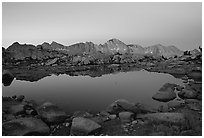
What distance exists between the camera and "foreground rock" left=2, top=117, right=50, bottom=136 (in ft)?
29.3

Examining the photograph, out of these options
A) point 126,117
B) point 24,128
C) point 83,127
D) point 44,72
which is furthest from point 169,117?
point 44,72

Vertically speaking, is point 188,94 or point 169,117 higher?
point 169,117

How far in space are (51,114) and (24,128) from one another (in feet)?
7.00

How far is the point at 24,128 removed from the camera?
30.1 feet

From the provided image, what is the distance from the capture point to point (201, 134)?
8953 millimetres

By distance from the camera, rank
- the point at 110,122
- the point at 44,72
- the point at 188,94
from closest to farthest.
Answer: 1. the point at 110,122
2. the point at 188,94
3. the point at 44,72

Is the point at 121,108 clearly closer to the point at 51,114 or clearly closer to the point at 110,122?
the point at 110,122

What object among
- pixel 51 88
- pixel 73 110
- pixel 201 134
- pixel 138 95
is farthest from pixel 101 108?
pixel 51 88

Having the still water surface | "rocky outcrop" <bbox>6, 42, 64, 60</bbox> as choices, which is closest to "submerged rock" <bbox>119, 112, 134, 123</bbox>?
the still water surface

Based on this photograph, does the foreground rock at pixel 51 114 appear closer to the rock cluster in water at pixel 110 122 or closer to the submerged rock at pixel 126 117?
the rock cluster in water at pixel 110 122

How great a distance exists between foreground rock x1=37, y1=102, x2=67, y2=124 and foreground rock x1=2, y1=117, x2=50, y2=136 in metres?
1.04

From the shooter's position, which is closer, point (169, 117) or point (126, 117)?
point (169, 117)

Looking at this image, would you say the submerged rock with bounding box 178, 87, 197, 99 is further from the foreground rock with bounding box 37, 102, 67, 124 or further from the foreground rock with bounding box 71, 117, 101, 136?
the foreground rock with bounding box 37, 102, 67, 124

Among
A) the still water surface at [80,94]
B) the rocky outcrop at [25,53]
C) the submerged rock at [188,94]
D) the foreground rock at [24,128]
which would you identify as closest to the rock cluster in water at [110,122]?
the foreground rock at [24,128]
